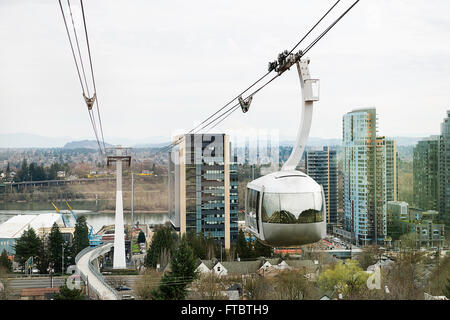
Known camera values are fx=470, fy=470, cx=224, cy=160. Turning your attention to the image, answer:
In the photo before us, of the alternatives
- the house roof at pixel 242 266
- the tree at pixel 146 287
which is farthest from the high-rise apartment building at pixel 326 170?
the tree at pixel 146 287

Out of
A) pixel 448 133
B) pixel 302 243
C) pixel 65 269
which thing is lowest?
pixel 65 269

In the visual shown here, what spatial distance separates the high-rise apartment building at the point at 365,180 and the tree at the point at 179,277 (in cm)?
564

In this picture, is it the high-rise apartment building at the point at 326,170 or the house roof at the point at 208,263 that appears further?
the high-rise apartment building at the point at 326,170

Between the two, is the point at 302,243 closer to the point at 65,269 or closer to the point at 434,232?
the point at 65,269

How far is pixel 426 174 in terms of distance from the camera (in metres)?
11.1

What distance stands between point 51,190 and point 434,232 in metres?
10.1

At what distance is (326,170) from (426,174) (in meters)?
3.06

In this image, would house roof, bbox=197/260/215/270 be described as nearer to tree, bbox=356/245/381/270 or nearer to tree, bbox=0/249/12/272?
tree, bbox=356/245/381/270

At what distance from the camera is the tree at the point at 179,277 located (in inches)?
289

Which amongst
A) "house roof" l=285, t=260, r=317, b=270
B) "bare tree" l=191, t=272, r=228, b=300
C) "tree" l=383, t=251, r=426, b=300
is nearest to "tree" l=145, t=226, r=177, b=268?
"bare tree" l=191, t=272, r=228, b=300

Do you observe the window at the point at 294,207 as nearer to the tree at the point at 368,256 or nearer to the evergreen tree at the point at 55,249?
the tree at the point at 368,256

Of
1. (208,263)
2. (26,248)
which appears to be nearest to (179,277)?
(208,263)
